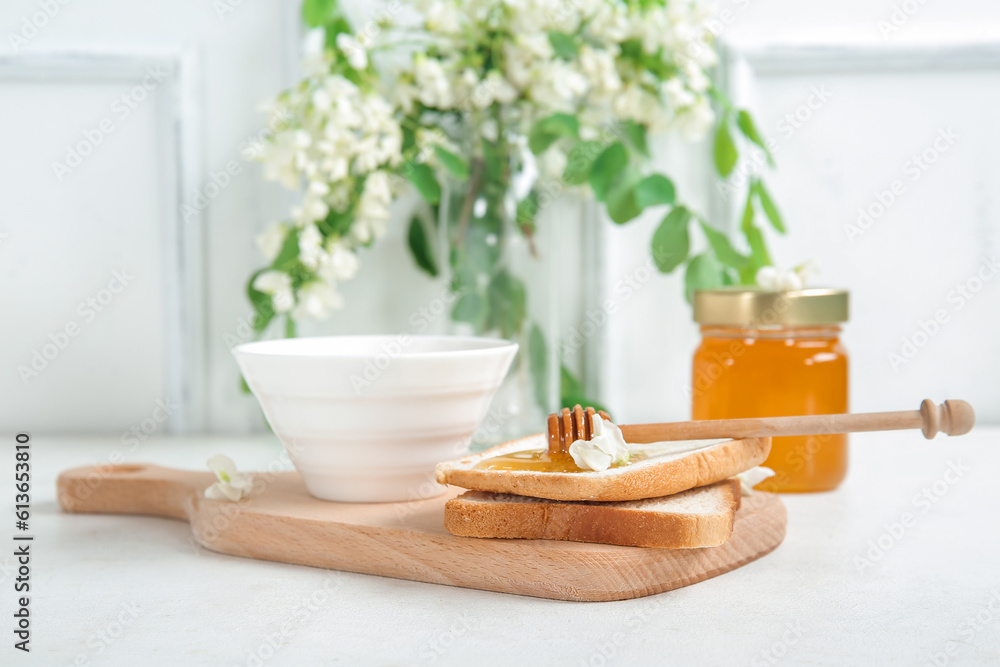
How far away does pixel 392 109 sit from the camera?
3.27 ft

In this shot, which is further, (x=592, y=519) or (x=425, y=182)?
(x=425, y=182)

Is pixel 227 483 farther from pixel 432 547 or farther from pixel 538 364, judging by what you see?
pixel 538 364

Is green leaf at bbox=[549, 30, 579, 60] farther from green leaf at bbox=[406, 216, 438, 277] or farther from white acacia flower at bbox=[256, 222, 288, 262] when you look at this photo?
white acacia flower at bbox=[256, 222, 288, 262]

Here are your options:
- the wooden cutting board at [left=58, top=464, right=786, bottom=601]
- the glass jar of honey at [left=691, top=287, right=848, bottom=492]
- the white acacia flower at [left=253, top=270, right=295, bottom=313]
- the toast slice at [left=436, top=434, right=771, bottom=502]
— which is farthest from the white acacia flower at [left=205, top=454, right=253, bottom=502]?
the glass jar of honey at [left=691, top=287, right=848, bottom=492]

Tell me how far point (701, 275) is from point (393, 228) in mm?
433

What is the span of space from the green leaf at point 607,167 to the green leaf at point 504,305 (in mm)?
169

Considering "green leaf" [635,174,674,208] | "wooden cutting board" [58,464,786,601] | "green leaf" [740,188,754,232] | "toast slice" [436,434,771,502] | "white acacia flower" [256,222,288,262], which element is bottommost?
"wooden cutting board" [58,464,786,601]

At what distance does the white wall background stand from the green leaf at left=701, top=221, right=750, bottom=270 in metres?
0.25

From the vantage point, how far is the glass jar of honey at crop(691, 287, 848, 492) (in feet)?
2.55

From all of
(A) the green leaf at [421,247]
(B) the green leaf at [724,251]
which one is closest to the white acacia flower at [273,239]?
(A) the green leaf at [421,247]

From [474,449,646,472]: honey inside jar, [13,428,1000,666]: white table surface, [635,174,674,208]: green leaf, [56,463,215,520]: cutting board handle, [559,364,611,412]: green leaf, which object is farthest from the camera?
[559,364,611,412]: green leaf

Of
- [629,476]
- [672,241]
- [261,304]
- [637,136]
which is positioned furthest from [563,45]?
[629,476]

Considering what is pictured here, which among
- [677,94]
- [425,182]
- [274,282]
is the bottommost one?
[274,282]

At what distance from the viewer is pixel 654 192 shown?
921 mm
